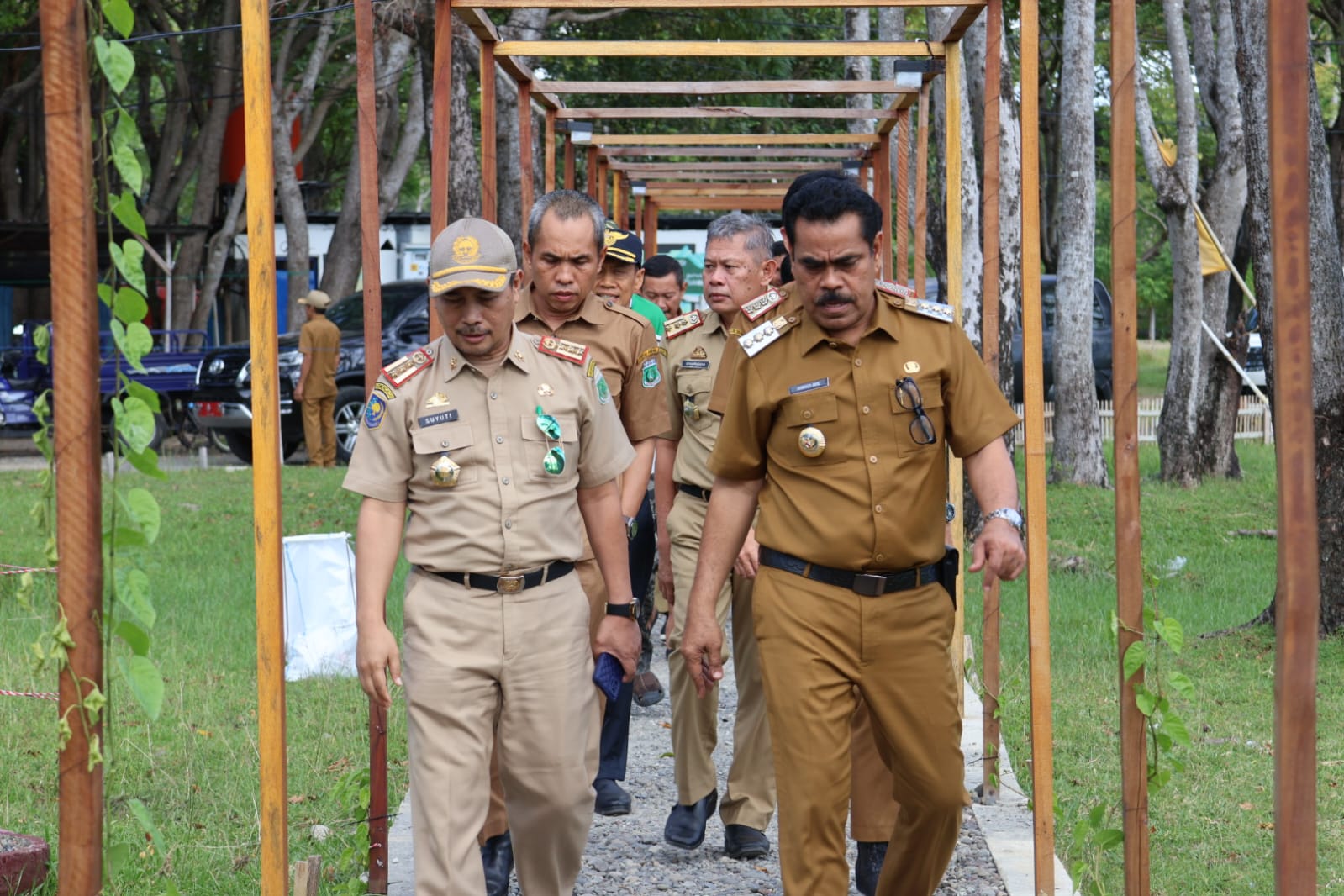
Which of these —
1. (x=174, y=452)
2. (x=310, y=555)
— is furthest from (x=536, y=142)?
(x=310, y=555)

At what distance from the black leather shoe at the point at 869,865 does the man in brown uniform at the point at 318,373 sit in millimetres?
12518

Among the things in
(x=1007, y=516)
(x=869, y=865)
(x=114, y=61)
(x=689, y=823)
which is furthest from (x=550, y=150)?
(x=114, y=61)

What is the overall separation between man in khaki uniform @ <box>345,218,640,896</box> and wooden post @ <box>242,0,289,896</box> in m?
0.51

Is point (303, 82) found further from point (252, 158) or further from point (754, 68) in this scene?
point (252, 158)

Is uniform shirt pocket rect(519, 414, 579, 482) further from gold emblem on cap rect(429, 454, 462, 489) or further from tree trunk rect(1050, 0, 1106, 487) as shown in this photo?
tree trunk rect(1050, 0, 1106, 487)

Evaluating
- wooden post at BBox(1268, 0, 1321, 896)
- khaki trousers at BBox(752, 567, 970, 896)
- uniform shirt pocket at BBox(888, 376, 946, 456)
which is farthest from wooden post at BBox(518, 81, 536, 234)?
wooden post at BBox(1268, 0, 1321, 896)

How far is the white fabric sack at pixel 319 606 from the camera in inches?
305

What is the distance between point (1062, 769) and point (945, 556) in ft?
8.21

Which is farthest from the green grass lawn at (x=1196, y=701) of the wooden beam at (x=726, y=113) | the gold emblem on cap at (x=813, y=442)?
the wooden beam at (x=726, y=113)

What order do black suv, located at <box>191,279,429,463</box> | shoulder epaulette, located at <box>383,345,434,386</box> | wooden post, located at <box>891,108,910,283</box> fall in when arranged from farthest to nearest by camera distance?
black suv, located at <box>191,279,429,463</box>
wooden post, located at <box>891,108,910,283</box>
shoulder epaulette, located at <box>383,345,434,386</box>

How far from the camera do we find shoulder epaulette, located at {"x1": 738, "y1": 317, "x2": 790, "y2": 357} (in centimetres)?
407

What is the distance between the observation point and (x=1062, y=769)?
6.27 metres

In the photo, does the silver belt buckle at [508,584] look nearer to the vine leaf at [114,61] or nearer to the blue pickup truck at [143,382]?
the vine leaf at [114,61]

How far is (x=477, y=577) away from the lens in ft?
13.0
